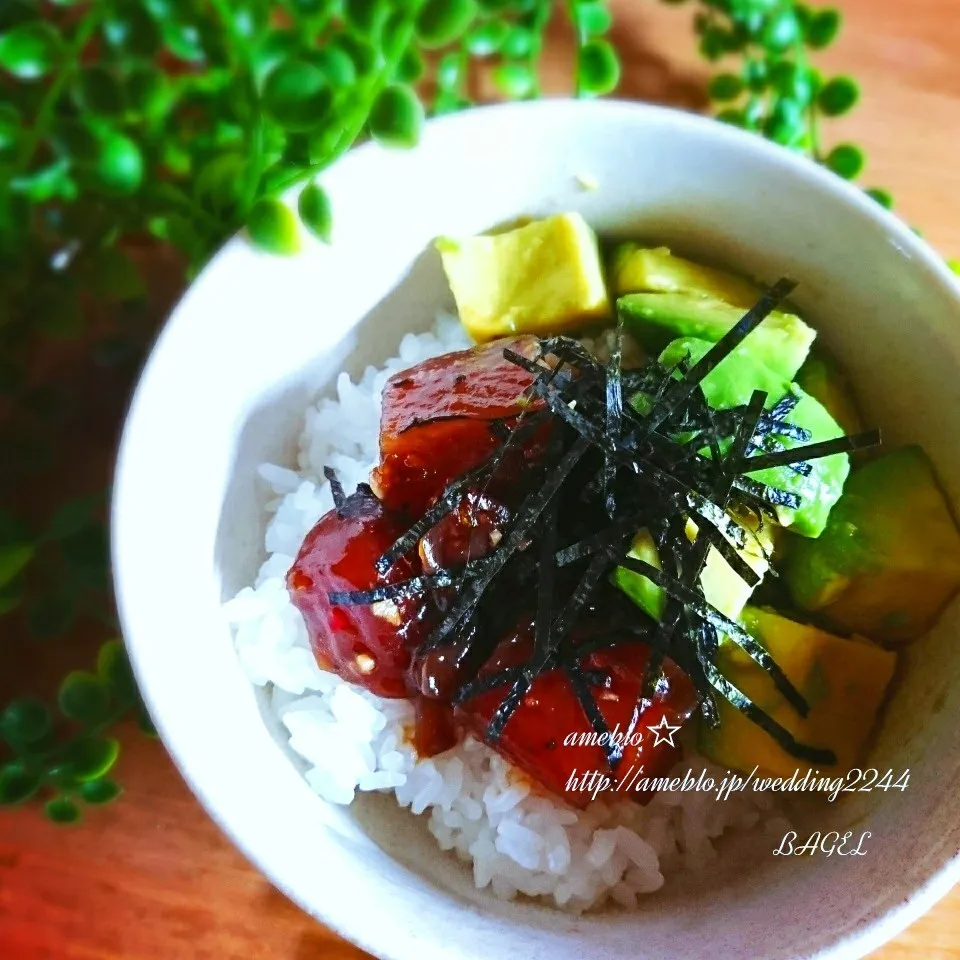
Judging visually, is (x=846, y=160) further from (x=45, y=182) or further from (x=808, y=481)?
(x=45, y=182)

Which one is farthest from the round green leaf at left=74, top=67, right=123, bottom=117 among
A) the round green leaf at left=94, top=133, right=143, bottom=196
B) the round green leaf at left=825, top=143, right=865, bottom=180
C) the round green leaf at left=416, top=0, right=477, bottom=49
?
the round green leaf at left=825, top=143, right=865, bottom=180

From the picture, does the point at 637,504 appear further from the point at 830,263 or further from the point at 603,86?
the point at 603,86

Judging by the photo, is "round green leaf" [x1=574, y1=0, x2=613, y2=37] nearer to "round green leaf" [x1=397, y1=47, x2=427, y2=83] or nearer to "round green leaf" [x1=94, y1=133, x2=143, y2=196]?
"round green leaf" [x1=397, y1=47, x2=427, y2=83]

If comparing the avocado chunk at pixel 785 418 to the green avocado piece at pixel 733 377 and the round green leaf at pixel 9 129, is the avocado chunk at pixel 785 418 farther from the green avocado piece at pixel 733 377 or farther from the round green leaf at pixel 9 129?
the round green leaf at pixel 9 129

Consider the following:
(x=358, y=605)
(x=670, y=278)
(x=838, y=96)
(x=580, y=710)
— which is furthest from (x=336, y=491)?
(x=838, y=96)

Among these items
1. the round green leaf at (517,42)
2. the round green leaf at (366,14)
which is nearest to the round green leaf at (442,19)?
the round green leaf at (366,14)

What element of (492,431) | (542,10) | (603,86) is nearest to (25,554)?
(492,431)
